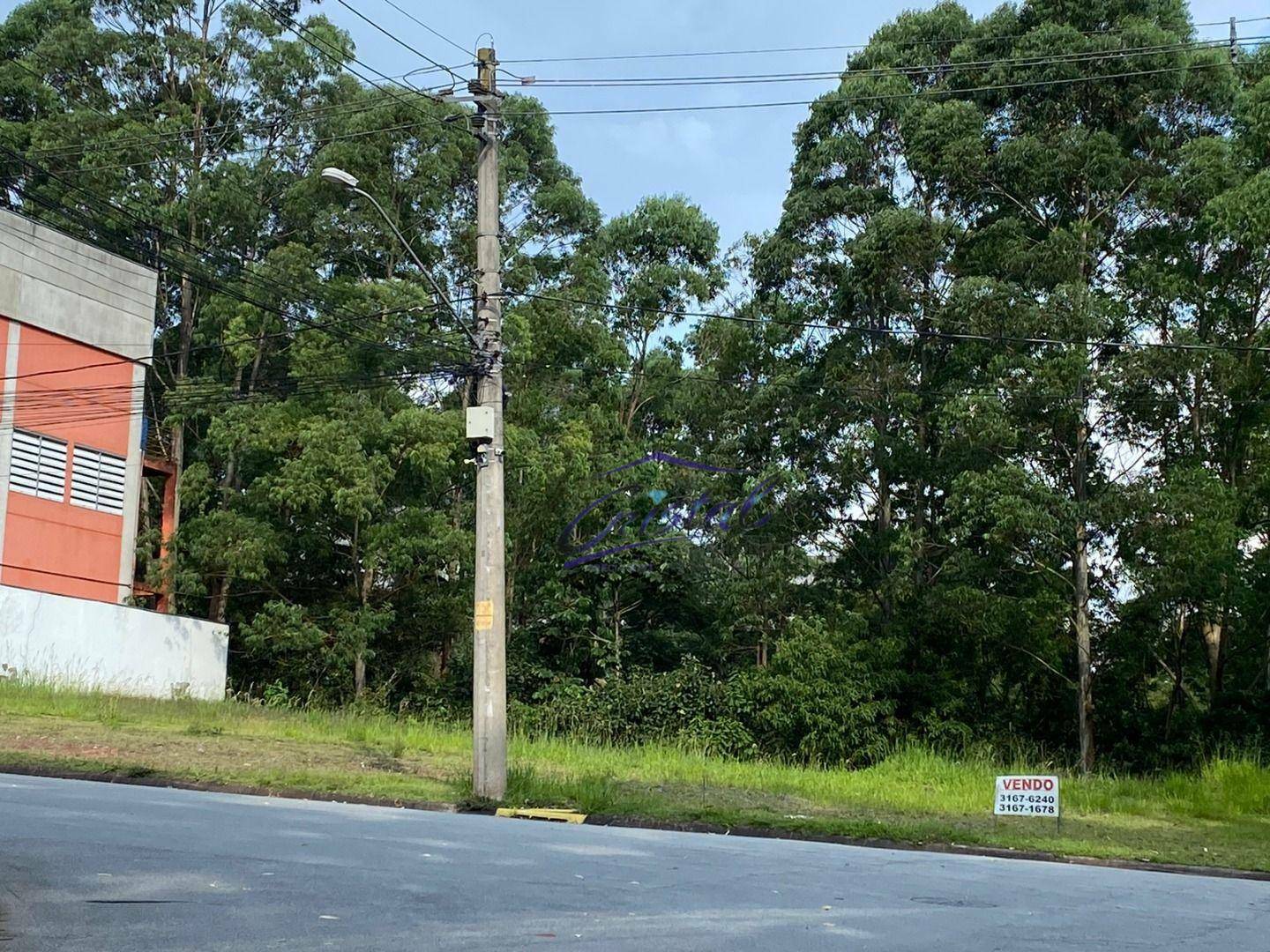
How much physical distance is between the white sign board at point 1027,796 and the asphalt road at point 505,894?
4.02 meters

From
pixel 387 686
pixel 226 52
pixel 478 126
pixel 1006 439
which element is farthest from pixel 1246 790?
pixel 226 52

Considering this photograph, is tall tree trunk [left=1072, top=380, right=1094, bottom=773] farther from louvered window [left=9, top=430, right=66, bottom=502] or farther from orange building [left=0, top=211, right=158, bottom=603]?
louvered window [left=9, top=430, right=66, bottom=502]

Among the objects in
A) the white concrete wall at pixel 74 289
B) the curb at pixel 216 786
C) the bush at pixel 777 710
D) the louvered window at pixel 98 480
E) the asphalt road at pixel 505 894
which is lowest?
the asphalt road at pixel 505 894

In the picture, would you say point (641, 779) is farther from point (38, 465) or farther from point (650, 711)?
point (38, 465)

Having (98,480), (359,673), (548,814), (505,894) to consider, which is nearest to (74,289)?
(98,480)

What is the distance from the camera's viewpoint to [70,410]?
1267 inches

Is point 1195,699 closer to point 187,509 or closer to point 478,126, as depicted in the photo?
point 478,126

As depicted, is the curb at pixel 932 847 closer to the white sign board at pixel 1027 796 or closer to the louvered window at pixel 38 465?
the white sign board at pixel 1027 796

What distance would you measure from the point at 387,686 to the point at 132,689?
780 cm

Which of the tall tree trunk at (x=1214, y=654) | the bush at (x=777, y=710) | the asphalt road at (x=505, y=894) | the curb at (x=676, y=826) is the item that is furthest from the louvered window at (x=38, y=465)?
the tall tree trunk at (x=1214, y=654)

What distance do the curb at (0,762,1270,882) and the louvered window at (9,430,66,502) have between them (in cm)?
1585

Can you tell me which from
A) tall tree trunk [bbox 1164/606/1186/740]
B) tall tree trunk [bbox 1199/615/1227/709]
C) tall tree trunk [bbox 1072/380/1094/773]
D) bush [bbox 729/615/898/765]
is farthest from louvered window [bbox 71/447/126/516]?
tall tree trunk [bbox 1199/615/1227/709]

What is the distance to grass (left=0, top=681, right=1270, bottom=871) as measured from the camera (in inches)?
654

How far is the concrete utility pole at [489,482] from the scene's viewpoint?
17.7m
